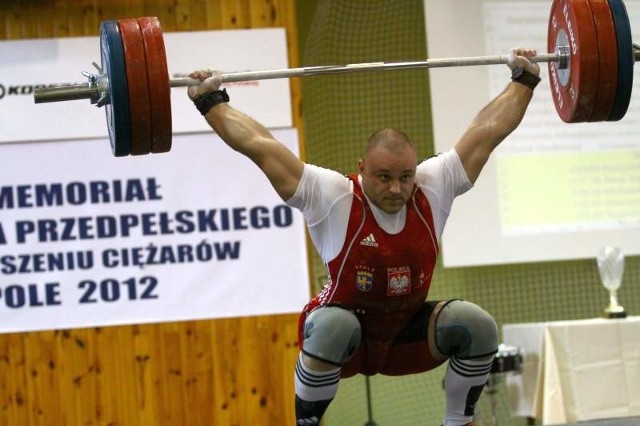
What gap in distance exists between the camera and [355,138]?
6141mm

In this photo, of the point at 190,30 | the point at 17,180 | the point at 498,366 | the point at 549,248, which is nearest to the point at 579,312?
the point at 549,248

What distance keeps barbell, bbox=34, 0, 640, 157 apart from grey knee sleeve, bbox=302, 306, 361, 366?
80 cm

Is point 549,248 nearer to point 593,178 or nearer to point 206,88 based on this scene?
point 593,178

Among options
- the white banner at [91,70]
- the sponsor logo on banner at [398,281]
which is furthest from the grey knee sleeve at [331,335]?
the white banner at [91,70]

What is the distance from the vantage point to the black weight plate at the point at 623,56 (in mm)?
3287

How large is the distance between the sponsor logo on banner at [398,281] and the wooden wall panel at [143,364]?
2.24 metres

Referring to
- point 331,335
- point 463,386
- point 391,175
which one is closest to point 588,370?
point 463,386

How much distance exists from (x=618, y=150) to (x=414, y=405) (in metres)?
1.95

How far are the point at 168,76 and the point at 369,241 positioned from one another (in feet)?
2.71

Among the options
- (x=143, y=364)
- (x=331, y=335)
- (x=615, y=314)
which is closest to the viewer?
(x=331, y=335)

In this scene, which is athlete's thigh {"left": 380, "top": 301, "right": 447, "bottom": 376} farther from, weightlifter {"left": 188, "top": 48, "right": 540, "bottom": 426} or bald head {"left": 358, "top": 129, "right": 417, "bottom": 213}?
bald head {"left": 358, "top": 129, "right": 417, "bottom": 213}

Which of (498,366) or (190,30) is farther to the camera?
(190,30)

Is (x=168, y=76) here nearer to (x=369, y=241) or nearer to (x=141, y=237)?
(x=369, y=241)

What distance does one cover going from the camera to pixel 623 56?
3285 millimetres
